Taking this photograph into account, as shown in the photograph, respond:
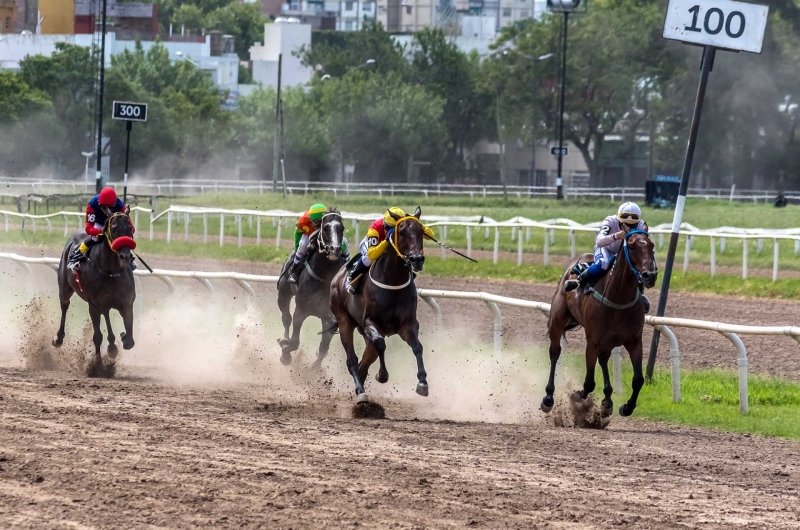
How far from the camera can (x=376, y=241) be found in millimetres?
9922

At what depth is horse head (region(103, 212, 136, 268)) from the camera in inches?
463

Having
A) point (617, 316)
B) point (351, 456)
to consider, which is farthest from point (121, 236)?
point (351, 456)

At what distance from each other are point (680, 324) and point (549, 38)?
5670 centimetres

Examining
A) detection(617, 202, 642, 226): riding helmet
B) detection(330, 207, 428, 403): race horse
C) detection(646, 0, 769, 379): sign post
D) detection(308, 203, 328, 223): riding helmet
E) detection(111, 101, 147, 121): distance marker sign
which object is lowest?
detection(330, 207, 428, 403): race horse

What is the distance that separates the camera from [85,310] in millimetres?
17469

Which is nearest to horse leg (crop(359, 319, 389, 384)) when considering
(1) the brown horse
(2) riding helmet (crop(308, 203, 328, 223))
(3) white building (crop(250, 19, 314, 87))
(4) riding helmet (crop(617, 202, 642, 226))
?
(1) the brown horse

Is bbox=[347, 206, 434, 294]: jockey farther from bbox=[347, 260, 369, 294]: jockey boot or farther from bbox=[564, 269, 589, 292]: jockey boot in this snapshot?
bbox=[564, 269, 589, 292]: jockey boot

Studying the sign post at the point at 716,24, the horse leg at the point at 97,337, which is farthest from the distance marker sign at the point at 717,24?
the horse leg at the point at 97,337

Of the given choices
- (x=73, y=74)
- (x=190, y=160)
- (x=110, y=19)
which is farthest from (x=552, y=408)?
(x=110, y=19)

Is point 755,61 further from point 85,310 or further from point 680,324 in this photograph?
point 680,324

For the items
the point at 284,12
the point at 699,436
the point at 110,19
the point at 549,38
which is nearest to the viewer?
the point at 699,436

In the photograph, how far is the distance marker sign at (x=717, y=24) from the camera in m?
10.9

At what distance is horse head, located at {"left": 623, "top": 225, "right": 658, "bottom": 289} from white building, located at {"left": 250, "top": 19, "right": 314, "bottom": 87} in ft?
257

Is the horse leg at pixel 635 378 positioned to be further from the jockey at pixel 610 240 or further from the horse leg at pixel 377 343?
the horse leg at pixel 377 343
